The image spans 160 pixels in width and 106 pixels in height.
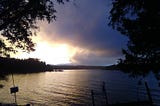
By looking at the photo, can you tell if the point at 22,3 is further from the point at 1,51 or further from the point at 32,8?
the point at 1,51

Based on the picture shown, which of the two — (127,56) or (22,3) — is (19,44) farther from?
(127,56)

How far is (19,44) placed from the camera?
1581 centimetres

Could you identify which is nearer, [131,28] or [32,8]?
[32,8]

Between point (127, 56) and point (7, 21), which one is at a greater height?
point (7, 21)

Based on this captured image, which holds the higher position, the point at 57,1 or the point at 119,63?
the point at 57,1

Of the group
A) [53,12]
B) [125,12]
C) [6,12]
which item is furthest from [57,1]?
[125,12]

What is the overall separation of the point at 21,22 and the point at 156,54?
6.69 metres

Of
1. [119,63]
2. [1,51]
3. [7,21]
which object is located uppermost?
[7,21]

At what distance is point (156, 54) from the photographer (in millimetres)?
14141

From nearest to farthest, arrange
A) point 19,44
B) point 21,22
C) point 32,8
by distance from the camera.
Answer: point 32,8
point 21,22
point 19,44

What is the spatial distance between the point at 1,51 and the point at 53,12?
4.28 meters

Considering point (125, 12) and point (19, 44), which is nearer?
point (125, 12)

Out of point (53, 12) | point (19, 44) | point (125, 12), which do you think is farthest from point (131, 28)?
point (19, 44)

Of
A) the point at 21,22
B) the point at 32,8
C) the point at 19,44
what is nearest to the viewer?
the point at 32,8
